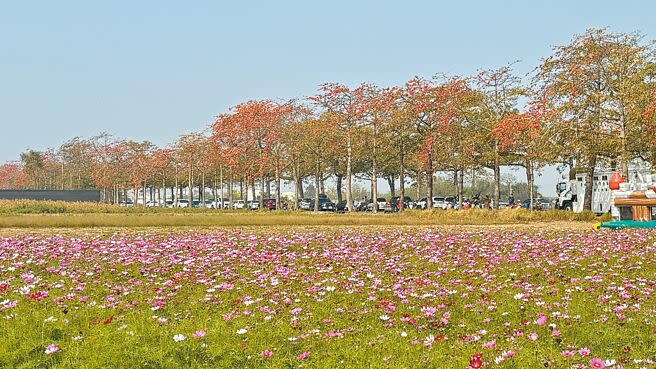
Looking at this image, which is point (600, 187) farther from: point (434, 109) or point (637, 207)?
point (637, 207)

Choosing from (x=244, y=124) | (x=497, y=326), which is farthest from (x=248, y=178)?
(x=497, y=326)

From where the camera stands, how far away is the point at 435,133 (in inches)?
1946

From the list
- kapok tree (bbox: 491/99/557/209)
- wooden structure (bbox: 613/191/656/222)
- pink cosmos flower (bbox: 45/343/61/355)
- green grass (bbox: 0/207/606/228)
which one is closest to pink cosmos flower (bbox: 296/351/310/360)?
pink cosmos flower (bbox: 45/343/61/355)

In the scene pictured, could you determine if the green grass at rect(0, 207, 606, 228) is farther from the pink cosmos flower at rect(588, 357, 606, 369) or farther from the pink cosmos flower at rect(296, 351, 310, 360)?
the pink cosmos flower at rect(588, 357, 606, 369)

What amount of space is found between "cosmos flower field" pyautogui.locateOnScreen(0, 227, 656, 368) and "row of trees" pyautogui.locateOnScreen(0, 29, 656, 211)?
886 inches

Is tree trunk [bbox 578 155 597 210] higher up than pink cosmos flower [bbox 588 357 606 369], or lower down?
higher up

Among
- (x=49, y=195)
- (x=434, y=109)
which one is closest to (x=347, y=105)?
(x=434, y=109)

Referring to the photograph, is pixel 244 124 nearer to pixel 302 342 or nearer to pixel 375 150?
pixel 375 150

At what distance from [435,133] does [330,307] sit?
42.0m

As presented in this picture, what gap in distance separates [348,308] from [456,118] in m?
43.0

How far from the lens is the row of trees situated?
35688 mm

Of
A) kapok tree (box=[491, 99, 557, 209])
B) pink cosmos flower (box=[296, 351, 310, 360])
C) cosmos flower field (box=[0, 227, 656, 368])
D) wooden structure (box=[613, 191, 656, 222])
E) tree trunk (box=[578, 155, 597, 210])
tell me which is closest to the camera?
pink cosmos flower (box=[296, 351, 310, 360])

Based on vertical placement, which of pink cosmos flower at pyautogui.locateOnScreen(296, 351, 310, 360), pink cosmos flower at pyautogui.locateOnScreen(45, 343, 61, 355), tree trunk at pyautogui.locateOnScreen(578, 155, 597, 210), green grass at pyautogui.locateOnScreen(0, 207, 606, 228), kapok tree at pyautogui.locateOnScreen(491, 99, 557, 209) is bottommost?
pink cosmos flower at pyautogui.locateOnScreen(296, 351, 310, 360)

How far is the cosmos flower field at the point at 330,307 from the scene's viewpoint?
654cm
